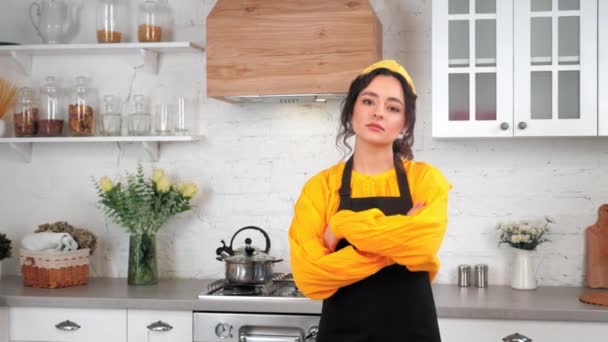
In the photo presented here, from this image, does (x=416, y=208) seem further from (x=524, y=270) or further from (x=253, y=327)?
(x=524, y=270)

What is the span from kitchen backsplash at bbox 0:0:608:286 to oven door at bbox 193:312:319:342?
25.0 inches

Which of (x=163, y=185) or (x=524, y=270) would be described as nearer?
(x=524, y=270)

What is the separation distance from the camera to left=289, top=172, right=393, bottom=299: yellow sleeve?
1983 mm

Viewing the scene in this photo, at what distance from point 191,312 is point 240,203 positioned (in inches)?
29.3

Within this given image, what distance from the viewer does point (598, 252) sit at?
12.0 feet

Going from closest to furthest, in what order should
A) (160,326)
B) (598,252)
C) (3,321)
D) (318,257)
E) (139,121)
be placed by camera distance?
(318,257)
(160,326)
(3,321)
(598,252)
(139,121)

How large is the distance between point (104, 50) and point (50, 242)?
934mm

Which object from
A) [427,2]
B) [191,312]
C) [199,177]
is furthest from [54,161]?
[427,2]

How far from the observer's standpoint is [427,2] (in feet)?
12.6

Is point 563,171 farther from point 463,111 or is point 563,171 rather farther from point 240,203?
point 240,203

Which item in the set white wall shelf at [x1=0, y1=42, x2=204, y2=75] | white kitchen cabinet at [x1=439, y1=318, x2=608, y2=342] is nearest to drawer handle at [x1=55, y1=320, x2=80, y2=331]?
white wall shelf at [x1=0, y1=42, x2=204, y2=75]

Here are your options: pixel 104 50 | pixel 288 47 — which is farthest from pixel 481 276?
pixel 104 50

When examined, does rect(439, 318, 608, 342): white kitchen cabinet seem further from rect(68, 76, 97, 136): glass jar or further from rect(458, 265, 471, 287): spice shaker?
rect(68, 76, 97, 136): glass jar

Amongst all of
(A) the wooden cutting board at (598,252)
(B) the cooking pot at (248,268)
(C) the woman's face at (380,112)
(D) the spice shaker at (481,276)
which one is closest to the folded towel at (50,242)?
Result: (B) the cooking pot at (248,268)
